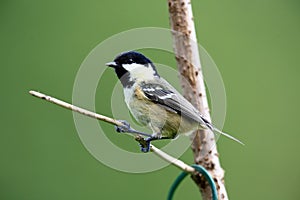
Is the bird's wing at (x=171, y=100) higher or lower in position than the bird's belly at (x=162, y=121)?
higher

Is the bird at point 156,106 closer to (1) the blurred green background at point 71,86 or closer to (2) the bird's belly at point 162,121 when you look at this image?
(2) the bird's belly at point 162,121

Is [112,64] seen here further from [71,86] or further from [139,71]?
[71,86]

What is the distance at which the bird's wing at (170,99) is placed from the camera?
87 centimetres

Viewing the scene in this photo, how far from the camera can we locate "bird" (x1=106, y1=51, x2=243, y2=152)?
2.75 feet

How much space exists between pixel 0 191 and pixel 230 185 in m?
0.86

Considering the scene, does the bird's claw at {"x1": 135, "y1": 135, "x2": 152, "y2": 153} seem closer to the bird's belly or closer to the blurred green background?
the bird's belly

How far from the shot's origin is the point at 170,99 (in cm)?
90

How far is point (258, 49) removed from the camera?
222 cm

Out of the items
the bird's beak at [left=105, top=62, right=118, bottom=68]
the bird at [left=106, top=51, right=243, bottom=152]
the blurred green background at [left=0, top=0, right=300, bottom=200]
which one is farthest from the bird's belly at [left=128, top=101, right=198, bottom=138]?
the blurred green background at [left=0, top=0, right=300, bottom=200]

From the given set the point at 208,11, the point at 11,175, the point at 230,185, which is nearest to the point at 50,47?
the point at 11,175

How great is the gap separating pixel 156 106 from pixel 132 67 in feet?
0.46

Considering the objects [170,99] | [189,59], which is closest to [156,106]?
[170,99]

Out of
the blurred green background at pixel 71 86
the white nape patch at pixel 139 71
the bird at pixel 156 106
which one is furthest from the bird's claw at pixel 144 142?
the blurred green background at pixel 71 86

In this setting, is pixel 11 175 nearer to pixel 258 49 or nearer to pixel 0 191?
pixel 0 191
